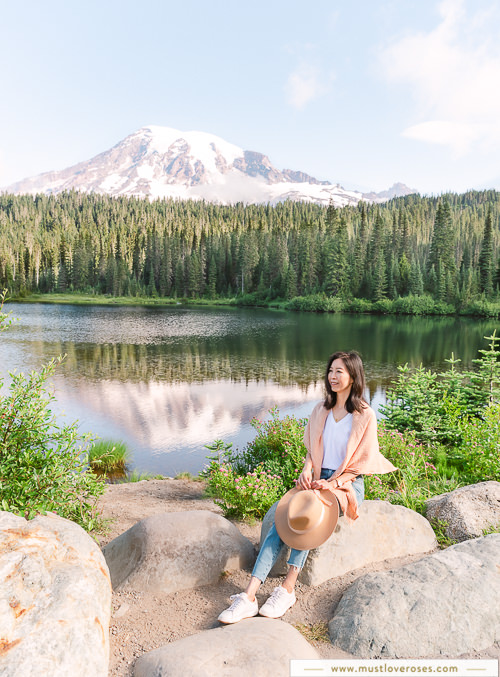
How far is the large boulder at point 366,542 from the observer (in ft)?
14.2

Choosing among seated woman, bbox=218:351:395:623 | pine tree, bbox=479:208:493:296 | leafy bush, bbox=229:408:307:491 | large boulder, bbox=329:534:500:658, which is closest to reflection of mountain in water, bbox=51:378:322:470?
leafy bush, bbox=229:408:307:491

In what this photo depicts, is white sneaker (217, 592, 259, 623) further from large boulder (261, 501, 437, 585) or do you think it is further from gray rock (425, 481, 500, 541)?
gray rock (425, 481, 500, 541)

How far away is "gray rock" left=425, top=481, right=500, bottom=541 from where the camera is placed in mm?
4973

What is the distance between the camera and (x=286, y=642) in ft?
10.6

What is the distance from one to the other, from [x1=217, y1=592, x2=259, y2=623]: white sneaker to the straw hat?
0.53 metres

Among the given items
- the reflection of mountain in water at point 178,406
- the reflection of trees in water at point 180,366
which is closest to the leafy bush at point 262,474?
the reflection of mountain in water at point 178,406

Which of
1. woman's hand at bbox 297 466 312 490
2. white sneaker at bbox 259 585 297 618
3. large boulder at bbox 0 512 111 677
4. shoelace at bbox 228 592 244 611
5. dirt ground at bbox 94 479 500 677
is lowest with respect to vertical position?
dirt ground at bbox 94 479 500 677

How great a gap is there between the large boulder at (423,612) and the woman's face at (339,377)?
1.58 meters

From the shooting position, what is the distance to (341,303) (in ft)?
234

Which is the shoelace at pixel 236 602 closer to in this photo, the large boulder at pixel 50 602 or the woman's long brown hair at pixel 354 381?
the large boulder at pixel 50 602

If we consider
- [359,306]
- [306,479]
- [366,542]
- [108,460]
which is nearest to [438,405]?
[366,542]

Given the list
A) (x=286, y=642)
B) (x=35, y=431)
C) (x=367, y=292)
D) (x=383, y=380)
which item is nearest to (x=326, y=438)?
(x=286, y=642)

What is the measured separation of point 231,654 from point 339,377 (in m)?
2.37

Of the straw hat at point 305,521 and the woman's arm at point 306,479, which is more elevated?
the woman's arm at point 306,479
